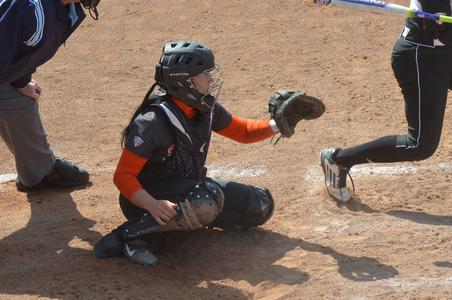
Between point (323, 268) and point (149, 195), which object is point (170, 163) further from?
point (323, 268)

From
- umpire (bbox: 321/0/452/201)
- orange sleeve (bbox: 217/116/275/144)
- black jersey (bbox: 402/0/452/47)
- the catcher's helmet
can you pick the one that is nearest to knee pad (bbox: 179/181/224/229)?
the catcher's helmet

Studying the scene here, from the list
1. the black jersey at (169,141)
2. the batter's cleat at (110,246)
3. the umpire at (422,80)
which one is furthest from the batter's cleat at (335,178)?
the batter's cleat at (110,246)

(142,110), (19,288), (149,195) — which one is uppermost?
(142,110)

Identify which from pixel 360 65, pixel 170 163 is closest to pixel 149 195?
pixel 170 163

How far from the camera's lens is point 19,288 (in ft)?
16.3

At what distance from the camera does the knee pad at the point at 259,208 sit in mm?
5488

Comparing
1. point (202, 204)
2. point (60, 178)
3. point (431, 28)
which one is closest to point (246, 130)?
point (202, 204)

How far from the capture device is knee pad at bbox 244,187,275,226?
549cm

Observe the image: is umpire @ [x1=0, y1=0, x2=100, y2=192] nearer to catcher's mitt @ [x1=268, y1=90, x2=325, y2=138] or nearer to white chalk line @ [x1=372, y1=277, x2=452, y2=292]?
catcher's mitt @ [x1=268, y1=90, x2=325, y2=138]

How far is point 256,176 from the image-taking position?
6.58 m

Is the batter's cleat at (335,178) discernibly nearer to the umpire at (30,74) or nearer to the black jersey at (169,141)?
the black jersey at (169,141)

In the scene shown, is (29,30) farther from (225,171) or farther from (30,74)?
(225,171)

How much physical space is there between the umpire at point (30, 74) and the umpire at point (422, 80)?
78.4 inches

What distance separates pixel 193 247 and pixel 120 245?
0.47 metres
